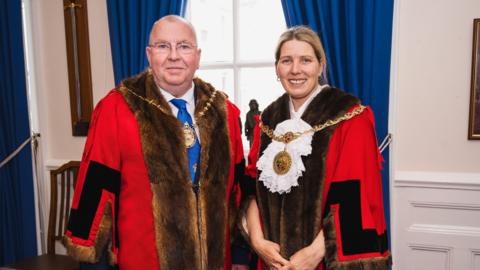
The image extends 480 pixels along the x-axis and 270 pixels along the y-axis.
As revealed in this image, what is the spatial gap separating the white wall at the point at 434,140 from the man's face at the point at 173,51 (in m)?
1.28

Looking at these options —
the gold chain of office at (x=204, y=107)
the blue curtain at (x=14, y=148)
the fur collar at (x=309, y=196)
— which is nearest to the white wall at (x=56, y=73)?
the blue curtain at (x=14, y=148)

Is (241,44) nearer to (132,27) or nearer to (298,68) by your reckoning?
(132,27)

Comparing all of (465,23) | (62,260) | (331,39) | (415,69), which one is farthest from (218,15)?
(62,260)

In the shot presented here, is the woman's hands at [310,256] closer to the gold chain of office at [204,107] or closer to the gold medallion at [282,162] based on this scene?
the gold medallion at [282,162]

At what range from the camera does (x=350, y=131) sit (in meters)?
1.39

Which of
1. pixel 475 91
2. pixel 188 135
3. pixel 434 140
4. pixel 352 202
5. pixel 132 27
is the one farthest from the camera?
pixel 132 27

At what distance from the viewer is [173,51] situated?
1.45 m

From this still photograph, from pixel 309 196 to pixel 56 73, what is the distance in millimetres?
2445

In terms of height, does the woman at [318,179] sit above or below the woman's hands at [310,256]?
above

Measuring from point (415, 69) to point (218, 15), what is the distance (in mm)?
1383

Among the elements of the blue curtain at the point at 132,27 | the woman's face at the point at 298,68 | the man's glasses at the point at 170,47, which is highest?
the blue curtain at the point at 132,27

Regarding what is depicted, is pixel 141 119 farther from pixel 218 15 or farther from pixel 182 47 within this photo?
pixel 218 15

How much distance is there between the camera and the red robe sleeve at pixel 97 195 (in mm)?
1405

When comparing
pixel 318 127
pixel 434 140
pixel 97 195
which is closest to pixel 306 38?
pixel 318 127
